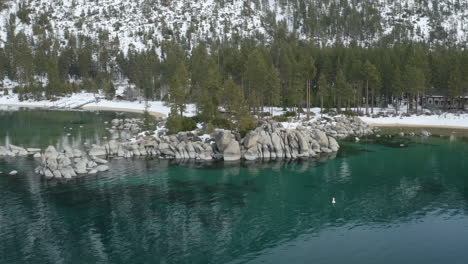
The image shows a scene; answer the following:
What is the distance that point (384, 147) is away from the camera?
8019 cm

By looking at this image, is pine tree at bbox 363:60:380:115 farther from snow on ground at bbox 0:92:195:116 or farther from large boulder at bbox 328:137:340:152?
snow on ground at bbox 0:92:195:116

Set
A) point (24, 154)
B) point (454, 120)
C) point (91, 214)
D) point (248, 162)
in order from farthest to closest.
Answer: point (454, 120), point (24, 154), point (248, 162), point (91, 214)

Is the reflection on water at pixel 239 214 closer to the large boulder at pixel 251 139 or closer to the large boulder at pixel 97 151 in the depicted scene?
the large boulder at pixel 251 139

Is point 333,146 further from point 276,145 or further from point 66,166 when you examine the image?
point 66,166

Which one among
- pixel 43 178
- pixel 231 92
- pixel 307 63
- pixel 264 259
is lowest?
pixel 264 259

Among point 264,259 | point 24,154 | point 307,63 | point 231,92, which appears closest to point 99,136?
point 24,154

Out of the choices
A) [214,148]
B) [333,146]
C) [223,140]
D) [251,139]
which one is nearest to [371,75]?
[333,146]

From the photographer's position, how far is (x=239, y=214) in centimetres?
4316

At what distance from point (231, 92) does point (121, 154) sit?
26.1m

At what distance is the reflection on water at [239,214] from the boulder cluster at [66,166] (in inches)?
94.6

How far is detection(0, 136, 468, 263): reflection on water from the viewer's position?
112 feet

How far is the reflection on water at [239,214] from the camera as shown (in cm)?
3419

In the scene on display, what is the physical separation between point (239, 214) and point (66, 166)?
98.0 feet

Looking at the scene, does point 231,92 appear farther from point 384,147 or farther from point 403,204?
point 403,204
